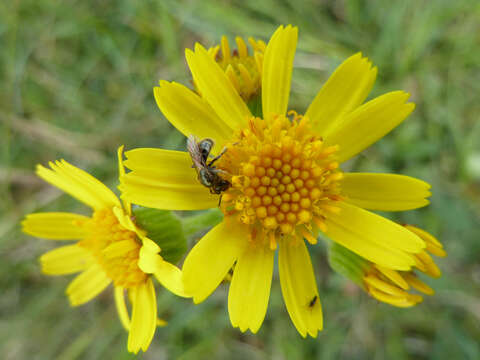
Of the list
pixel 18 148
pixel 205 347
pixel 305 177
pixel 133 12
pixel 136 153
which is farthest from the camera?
pixel 18 148

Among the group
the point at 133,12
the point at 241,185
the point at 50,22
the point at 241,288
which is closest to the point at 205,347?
the point at 241,288

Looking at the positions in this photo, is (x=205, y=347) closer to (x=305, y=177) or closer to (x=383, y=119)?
(x=305, y=177)

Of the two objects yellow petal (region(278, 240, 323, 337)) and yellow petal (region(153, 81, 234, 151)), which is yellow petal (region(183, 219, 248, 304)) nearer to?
yellow petal (region(278, 240, 323, 337))

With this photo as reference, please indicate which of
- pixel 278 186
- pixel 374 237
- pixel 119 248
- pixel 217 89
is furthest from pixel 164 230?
pixel 374 237

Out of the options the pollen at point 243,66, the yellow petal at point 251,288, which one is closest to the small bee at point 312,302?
the yellow petal at point 251,288

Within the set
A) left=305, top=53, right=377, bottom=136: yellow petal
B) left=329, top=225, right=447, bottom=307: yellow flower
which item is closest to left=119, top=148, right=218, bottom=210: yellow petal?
left=305, top=53, right=377, bottom=136: yellow petal

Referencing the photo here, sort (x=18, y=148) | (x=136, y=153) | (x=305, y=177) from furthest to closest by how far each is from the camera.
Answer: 1. (x=18, y=148)
2. (x=305, y=177)
3. (x=136, y=153)
